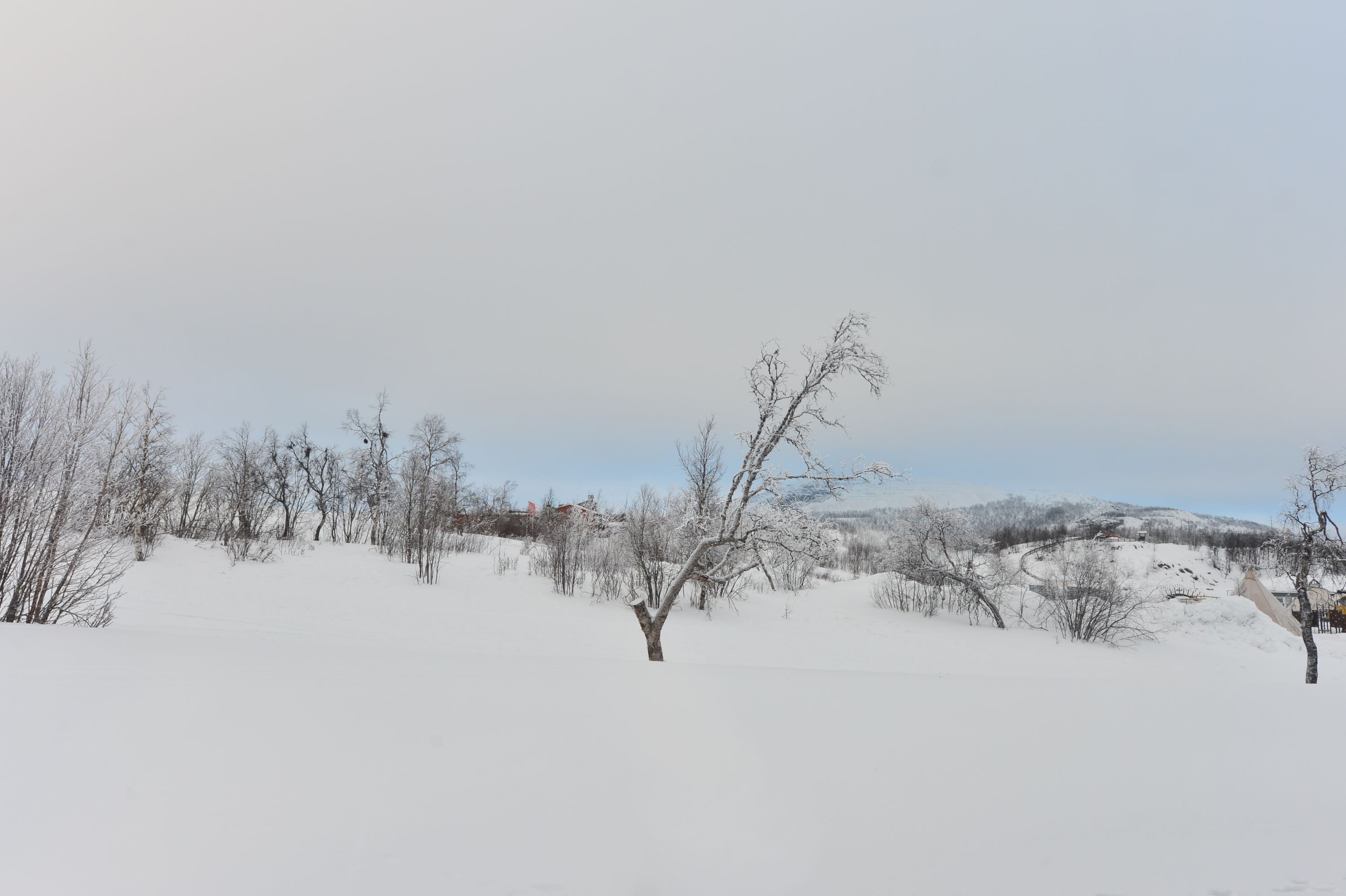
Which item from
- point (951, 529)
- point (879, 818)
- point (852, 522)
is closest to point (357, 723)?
point (879, 818)

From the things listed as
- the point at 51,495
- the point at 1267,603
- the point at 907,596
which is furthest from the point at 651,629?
the point at 1267,603

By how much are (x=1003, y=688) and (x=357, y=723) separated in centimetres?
543

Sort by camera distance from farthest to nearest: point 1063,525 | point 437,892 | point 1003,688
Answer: point 1063,525
point 1003,688
point 437,892

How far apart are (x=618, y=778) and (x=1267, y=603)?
93.8ft

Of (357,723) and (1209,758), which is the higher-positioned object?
(357,723)

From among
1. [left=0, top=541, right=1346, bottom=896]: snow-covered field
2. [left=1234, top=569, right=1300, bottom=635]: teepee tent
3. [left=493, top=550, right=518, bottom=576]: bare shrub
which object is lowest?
[left=1234, top=569, right=1300, bottom=635]: teepee tent

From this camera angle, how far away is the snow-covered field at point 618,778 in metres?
2.13

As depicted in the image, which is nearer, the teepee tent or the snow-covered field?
the snow-covered field

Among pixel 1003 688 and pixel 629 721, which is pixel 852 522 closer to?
pixel 1003 688

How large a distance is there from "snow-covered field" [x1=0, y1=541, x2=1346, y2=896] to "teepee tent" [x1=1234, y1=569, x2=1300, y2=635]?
21212 mm

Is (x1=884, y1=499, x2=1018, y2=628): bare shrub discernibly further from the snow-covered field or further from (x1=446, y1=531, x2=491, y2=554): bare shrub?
(x1=446, y1=531, x2=491, y2=554): bare shrub

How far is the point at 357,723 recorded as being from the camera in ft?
10.5

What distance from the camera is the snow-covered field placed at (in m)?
2.13

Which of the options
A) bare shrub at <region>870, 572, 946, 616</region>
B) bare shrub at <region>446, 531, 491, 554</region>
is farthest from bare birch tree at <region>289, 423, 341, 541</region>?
bare shrub at <region>870, 572, 946, 616</region>
